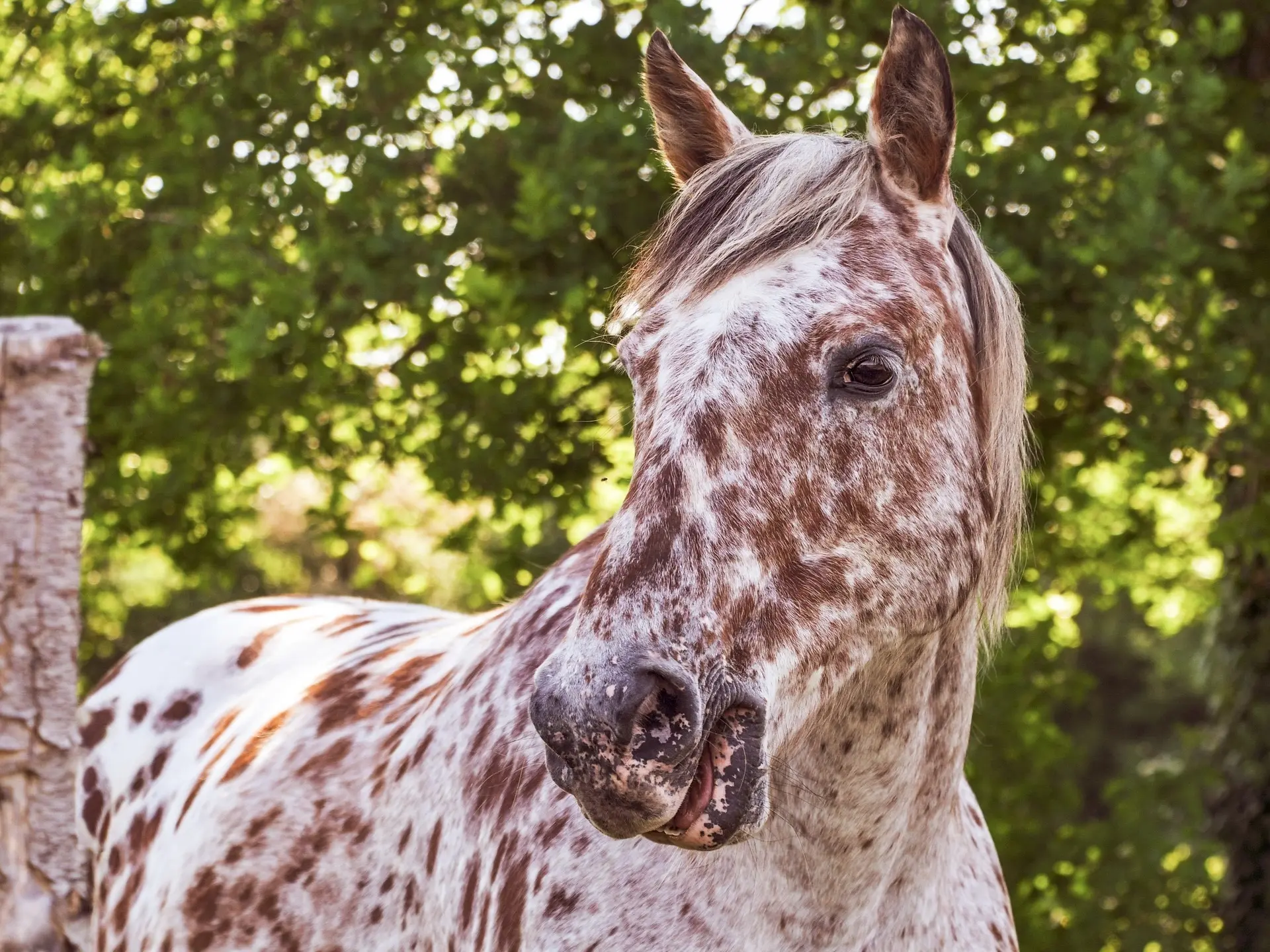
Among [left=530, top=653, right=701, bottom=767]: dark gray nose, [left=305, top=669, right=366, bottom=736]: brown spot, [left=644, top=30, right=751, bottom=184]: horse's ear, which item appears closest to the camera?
[left=530, top=653, right=701, bottom=767]: dark gray nose

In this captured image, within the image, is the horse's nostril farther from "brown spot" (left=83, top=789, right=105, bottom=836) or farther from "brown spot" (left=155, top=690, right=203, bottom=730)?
"brown spot" (left=83, top=789, right=105, bottom=836)

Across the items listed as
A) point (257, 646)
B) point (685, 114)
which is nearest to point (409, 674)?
point (257, 646)

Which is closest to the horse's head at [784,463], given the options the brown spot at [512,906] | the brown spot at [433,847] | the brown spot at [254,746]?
the brown spot at [512,906]

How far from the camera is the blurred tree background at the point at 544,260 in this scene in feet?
16.7

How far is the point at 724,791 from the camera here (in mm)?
1943

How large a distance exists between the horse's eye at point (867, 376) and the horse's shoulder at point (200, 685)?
1869 mm

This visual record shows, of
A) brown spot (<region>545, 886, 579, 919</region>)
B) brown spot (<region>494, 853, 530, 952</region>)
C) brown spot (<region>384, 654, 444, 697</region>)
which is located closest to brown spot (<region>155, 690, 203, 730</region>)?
brown spot (<region>384, 654, 444, 697</region>)

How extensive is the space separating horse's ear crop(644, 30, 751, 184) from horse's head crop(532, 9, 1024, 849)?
22cm

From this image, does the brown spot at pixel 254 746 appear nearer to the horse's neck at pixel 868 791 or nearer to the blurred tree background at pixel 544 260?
the horse's neck at pixel 868 791

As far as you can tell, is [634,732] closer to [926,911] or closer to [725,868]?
[725,868]

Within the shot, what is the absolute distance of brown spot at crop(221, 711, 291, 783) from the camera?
11.0ft

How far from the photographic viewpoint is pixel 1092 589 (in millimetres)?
13117

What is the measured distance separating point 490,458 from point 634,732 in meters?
3.80

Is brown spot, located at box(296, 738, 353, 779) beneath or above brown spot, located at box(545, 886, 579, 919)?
beneath
